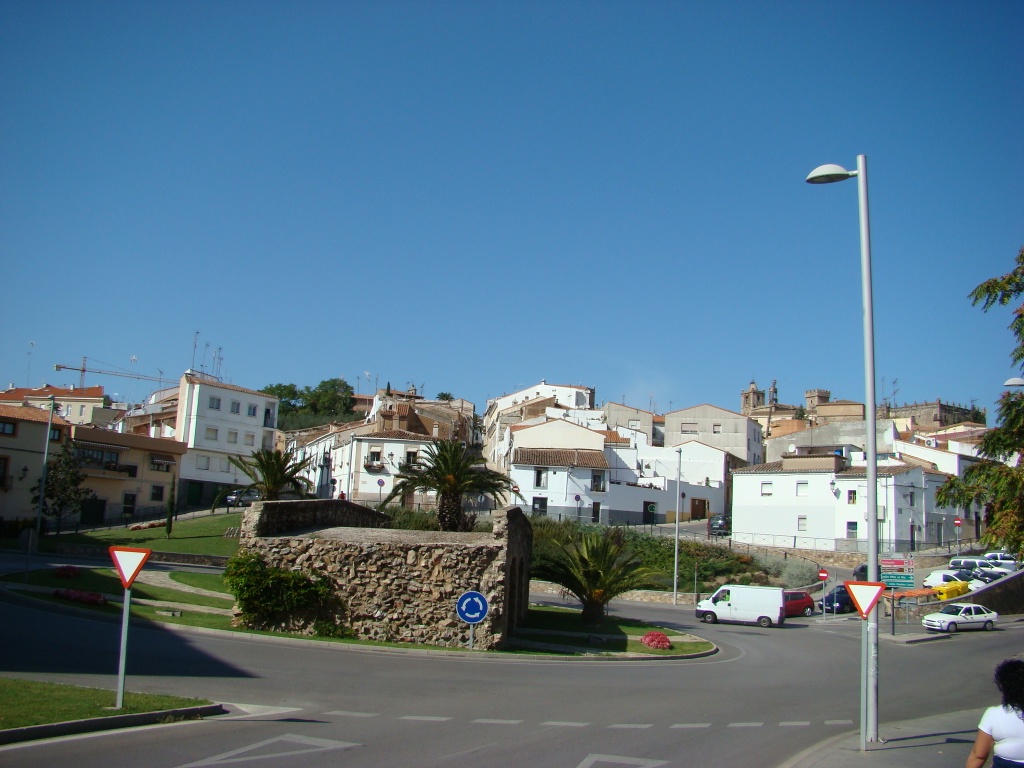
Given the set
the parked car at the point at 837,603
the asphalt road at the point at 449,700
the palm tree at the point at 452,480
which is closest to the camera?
the asphalt road at the point at 449,700

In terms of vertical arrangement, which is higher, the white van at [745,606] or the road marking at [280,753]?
the road marking at [280,753]

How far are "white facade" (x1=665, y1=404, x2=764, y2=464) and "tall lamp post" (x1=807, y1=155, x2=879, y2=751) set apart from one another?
83987mm

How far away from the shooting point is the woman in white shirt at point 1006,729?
7129 millimetres

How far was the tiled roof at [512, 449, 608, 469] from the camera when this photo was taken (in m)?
73.4

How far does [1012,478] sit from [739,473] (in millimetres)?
57363

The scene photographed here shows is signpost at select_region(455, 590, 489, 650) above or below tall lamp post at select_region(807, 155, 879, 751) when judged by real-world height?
below

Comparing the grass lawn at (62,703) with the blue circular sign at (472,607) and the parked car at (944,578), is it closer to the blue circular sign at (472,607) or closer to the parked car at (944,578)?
the blue circular sign at (472,607)

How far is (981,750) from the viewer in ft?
23.9

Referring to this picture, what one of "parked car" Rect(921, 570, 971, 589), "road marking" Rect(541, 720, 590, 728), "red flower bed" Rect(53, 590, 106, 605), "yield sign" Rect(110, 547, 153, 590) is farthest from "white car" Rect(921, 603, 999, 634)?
"yield sign" Rect(110, 547, 153, 590)

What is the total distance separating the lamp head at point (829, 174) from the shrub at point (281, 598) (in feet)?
56.8

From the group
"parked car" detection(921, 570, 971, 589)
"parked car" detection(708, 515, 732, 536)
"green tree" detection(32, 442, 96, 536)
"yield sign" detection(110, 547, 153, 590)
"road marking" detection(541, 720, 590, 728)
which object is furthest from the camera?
"parked car" detection(708, 515, 732, 536)

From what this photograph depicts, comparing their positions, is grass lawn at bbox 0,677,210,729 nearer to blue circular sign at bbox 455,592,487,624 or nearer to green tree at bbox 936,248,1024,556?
blue circular sign at bbox 455,592,487,624

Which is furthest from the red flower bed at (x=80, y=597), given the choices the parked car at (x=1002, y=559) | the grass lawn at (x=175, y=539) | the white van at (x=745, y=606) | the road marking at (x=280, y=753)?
the parked car at (x=1002, y=559)

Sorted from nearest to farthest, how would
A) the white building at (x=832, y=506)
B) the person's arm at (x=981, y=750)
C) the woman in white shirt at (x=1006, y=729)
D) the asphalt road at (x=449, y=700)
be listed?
the woman in white shirt at (x=1006, y=729), the person's arm at (x=981, y=750), the asphalt road at (x=449, y=700), the white building at (x=832, y=506)
